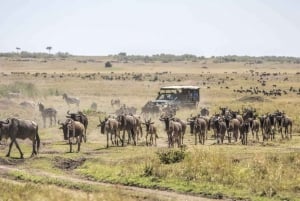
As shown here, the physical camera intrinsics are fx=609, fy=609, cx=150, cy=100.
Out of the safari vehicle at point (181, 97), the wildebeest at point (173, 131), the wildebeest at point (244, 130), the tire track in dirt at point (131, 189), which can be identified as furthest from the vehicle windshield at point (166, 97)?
the tire track in dirt at point (131, 189)

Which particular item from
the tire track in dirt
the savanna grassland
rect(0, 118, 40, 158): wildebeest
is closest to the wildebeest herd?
rect(0, 118, 40, 158): wildebeest

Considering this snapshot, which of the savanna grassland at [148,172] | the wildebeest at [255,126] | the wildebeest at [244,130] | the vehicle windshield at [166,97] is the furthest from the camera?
the vehicle windshield at [166,97]

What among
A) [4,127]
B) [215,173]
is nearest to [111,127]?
[4,127]

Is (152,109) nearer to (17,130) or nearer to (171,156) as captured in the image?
(17,130)

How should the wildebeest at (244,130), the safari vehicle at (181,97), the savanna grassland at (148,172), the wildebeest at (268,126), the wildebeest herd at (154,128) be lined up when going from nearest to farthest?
the savanna grassland at (148,172) < the wildebeest herd at (154,128) < the wildebeest at (244,130) < the wildebeest at (268,126) < the safari vehicle at (181,97)

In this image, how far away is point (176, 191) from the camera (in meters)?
23.3

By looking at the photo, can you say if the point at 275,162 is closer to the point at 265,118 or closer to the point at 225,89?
the point at 265,118

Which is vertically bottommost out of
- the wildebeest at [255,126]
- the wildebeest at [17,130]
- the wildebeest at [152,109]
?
the wildebeest at [152,109]

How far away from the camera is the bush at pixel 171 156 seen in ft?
90.5

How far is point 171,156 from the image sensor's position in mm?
27688

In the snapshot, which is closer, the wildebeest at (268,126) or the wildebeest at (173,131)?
the wildebeest at (173,131)

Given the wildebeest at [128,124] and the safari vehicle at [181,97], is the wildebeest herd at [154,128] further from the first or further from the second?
the safari vehicle at [181,97]

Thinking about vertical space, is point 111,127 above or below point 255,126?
above

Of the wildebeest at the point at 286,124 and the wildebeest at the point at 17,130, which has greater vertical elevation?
the wildebeest at the point at 17,130
